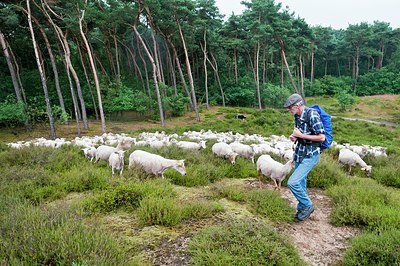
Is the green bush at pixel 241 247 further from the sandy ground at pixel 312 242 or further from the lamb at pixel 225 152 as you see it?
the lamb at pixel 225 152

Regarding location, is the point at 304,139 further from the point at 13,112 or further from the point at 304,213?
the point at 13,112

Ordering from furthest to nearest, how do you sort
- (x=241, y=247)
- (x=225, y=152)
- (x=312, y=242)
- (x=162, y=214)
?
(x=225, y=152), (x=162, y=214), (x=312, y=242), (x=241, y=247)

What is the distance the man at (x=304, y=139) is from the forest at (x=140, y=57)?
65.6 feet

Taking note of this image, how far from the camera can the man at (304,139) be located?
4414mm

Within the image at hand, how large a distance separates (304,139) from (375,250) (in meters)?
1.80

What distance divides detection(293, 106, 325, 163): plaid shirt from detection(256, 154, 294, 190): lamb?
4.86 ft

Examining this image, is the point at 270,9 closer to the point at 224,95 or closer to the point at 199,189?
the point at 224,95

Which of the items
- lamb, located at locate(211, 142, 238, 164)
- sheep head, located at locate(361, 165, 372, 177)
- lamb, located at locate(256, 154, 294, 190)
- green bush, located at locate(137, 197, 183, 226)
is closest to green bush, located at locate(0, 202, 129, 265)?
green bush, located at locate(137, 197, 183, 226)

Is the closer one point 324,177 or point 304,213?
point 304,213

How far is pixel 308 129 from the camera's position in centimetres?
452

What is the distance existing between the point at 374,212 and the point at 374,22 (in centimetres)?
7060

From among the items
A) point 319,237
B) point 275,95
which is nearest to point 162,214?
point 319,237

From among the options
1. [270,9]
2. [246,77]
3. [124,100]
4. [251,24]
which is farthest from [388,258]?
[246,77]

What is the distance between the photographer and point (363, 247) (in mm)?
3701
